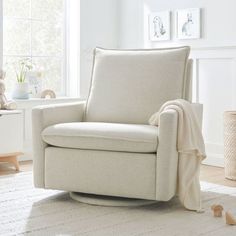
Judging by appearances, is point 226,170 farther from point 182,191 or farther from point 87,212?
point 87,212

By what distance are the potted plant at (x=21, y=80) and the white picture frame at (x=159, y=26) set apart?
115 centimetres

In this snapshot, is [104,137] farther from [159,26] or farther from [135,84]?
[159,26]

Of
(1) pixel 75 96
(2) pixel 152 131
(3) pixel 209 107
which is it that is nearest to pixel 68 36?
(1) pixel 75 96

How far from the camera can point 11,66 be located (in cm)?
480

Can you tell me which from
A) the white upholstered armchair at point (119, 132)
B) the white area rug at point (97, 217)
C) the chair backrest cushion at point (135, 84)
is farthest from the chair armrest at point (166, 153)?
the chair backrest cushion at point (135, 84)

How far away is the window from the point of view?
4.79 metres

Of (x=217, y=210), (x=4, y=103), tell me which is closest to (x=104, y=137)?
(x=217, y=210)

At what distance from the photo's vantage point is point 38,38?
4988mm

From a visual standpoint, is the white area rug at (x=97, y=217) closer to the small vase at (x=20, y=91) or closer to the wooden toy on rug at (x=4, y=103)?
the wooden toy on rug at (x=4, y=103)

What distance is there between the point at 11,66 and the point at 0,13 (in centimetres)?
51

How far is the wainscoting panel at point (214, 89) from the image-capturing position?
4297 millimetres

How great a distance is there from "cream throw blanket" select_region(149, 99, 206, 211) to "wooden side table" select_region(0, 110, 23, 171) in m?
1.56

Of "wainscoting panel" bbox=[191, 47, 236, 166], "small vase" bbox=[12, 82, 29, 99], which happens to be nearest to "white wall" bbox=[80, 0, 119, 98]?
"small vase" bbox=[12, 82, 29, 99]

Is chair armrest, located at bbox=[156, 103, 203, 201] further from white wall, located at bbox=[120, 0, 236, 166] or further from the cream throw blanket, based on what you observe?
white wall, located at bbox=[120, 0, 236, 166]
